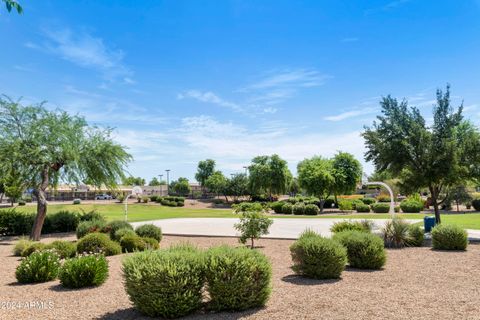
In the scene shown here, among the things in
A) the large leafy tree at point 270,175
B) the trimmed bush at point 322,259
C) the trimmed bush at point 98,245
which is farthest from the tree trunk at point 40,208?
the large leafy tree at point 270,175

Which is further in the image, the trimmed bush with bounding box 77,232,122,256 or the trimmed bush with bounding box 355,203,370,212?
the trimmed bush with bounding box 355,203,370,212

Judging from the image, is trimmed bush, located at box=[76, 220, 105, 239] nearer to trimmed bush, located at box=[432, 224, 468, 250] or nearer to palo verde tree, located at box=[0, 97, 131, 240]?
palo verde tree, located at box=[0, 97, 131, 240]

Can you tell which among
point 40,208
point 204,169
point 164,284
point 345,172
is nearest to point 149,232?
point 40,208

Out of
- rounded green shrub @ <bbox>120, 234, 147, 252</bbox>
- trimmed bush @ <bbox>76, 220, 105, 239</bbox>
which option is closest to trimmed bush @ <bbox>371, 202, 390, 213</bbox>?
trimmed bush @ <bbox>76, 220, 105, 239</bbox>

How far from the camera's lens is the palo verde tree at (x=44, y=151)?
61.3 ft

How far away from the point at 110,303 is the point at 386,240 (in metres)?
11.2

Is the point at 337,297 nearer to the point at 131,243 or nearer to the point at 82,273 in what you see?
the point at 82,273

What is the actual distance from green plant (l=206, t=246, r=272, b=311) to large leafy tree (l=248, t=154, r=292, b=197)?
60842 millimetres

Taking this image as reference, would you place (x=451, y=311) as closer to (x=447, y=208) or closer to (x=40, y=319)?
(x=40, y=319)

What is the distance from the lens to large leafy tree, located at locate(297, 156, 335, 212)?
47.2m

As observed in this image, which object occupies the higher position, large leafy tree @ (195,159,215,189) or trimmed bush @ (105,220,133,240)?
large leafy tree @ (195,159,215,189)

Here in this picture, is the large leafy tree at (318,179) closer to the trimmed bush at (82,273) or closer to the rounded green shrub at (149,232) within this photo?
the rounded green shrub at (149,232)

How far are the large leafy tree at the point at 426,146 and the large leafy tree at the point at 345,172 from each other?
29.5 m

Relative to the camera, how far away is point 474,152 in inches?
701
